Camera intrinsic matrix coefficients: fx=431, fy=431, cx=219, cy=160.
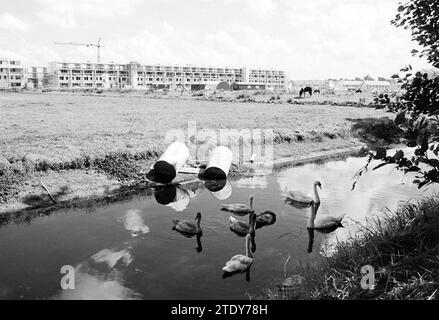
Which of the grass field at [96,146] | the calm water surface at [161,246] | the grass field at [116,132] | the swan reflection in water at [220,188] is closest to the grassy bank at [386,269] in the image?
the calm water surface at [161,246]

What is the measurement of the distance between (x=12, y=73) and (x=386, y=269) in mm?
203698

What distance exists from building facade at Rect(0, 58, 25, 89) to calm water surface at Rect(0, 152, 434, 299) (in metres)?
182

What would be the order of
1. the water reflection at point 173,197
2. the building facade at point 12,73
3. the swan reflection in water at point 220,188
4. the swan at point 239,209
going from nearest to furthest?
the swan at point 239,209
the water reflection at point 173,197
the swan reflection in water at point 220,188
the building facade at point 12,73

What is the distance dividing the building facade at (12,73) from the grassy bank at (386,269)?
626 ft

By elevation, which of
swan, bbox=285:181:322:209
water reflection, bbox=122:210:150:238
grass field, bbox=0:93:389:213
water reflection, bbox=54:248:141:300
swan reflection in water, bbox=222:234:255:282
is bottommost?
water reflection, bbox=54:248:141:300

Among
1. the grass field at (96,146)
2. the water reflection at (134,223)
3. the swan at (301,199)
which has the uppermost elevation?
the grass field at (96,146)

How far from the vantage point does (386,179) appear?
2236cm

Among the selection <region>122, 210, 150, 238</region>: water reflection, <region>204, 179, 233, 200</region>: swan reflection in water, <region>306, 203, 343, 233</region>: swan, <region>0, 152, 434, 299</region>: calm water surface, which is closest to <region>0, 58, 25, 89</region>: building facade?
<region>204, 179, 233, 200</region>: swan reflection in water

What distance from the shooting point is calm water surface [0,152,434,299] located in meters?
10.7

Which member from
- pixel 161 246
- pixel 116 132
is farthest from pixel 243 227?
pixel 116 132

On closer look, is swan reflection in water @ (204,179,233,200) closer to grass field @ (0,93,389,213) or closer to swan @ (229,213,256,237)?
grass field @ (0,93,389,213)

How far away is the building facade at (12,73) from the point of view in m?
182

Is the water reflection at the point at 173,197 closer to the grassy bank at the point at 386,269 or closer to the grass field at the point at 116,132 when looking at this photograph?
the grass field at the point at 116,132

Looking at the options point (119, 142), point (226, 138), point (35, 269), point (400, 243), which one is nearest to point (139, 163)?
point (119, 142)
